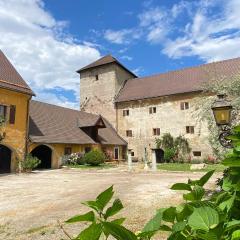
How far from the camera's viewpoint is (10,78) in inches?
1005

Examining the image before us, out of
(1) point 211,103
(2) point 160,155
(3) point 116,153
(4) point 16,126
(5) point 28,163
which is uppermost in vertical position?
(4) point 16,126

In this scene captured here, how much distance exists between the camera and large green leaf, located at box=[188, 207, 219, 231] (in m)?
0.81

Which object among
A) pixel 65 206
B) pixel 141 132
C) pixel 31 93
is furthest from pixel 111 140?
pixel 65 206

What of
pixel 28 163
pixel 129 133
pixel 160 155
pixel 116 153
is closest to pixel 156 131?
pixel 160 155

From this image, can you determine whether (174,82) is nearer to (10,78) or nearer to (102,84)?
(102,84)

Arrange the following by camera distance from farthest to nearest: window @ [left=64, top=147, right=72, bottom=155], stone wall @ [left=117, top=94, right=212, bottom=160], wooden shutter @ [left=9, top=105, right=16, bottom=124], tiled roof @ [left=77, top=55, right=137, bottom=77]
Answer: tiled roof @ [left=77, top=55, right=137, bottom=77], stone wall @ [left=117, top=94, right=212, bottom=160], window @ [left=64, top=147, right=72, bottom=155], wooden shutter @ [left=9, top=105, right=16, bottom=124]

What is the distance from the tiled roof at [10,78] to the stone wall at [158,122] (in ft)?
56.3

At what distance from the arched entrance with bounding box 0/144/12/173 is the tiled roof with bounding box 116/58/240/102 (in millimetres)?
19738

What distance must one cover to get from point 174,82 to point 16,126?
2233cm

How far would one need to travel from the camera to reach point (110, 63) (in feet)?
141

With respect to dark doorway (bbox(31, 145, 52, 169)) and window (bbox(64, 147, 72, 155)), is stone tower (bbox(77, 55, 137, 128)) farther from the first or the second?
dark doorway (bbox(31, 145, 52, 169))

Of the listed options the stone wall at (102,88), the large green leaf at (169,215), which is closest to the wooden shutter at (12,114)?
the stone wall at (102,88)

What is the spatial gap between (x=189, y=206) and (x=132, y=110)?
39559mm

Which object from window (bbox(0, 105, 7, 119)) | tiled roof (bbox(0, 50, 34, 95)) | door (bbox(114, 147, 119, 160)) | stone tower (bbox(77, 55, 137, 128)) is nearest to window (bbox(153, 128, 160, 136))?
door (bbox(114, 147, 119, 160))
